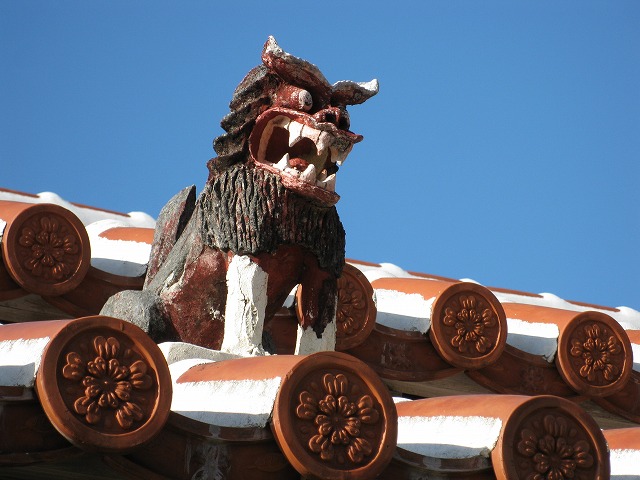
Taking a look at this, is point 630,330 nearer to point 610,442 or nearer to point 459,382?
point 459,382

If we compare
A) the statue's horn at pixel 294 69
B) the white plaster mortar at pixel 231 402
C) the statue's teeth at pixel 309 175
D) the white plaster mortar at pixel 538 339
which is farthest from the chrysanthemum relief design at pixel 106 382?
the white plaster mortar at pixel 538 339

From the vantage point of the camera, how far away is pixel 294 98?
15.8ft

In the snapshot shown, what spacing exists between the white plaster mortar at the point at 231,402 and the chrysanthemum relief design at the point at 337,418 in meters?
0.09

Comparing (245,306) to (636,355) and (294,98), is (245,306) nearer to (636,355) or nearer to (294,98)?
(294,98)

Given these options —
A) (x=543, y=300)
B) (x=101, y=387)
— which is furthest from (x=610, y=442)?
(x=543, y=300)

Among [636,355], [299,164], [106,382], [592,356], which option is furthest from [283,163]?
[636,355]

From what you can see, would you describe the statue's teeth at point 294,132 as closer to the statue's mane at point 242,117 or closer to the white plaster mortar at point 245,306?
the statue's mane at point 242,117

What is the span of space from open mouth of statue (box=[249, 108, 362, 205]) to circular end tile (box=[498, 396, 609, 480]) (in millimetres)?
1002

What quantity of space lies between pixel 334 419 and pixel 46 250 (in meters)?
1.96

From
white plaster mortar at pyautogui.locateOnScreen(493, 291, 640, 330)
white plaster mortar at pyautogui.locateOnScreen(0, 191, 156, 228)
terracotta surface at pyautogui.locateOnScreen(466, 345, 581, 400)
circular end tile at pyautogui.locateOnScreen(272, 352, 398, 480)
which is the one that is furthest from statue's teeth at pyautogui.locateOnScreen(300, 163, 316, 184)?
white plaster mortar at pyautogui.locateOnScreen(493, 291, 640, 330)

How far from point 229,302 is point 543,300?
3218mm

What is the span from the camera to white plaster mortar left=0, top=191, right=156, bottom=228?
704cm

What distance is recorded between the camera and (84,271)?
18.1 feet

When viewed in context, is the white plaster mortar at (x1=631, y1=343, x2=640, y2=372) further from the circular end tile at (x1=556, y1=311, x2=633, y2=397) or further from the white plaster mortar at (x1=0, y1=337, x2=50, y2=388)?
the white plaster mortar at (x1=0, y1=337, x2=50, y2=388)
